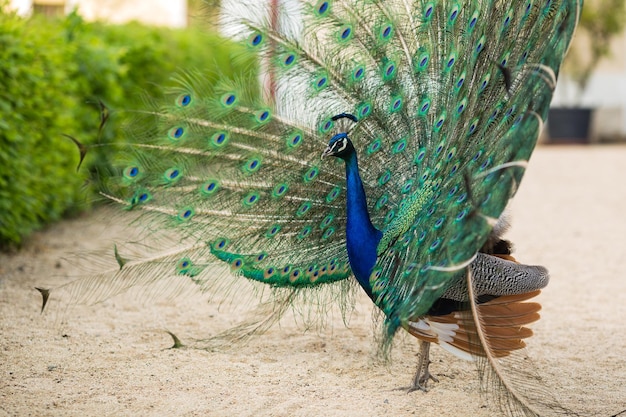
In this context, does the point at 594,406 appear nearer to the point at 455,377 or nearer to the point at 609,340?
the point at 455,377

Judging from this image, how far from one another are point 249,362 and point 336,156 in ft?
4.42

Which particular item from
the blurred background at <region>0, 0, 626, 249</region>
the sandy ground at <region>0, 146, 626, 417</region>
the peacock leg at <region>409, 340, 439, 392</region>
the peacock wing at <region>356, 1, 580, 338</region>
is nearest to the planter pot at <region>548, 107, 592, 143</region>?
the blurred background at <region>0, 0, 626, 249</region>

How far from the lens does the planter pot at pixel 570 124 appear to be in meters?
19.2

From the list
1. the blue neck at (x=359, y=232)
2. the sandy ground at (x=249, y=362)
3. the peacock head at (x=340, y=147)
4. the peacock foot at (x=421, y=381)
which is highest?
the peacock head at (x=340, y=147)

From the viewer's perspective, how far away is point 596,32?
18.4 metres

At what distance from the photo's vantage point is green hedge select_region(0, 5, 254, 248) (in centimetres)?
670

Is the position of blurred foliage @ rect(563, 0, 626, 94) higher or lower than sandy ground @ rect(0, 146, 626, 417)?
higher

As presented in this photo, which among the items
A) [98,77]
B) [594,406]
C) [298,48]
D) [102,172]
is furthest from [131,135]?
[98,77]

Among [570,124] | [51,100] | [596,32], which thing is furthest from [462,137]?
[570,124]

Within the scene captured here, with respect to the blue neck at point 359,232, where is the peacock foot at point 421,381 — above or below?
below

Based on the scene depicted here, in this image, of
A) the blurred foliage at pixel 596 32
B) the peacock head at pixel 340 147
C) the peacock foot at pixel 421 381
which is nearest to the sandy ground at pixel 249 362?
the peacock foot at pixel 421 381

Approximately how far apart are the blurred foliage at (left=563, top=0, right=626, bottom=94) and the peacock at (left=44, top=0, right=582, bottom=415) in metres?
14.7

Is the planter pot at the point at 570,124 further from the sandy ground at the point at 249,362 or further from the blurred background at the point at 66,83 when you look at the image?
the sandy ground at the point at 249,362

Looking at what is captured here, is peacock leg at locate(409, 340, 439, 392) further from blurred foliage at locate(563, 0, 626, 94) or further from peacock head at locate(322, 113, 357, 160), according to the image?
blurred foliage at locate(563, 0, 626, 94)
